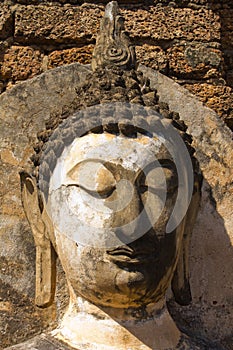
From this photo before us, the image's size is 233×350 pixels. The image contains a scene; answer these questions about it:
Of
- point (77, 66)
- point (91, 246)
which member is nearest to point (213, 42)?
point (77, 66)

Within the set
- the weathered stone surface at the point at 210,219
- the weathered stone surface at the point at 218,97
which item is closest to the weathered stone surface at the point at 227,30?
the weathered stone surface at the point at 218,97

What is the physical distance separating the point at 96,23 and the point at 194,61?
54 centimetres

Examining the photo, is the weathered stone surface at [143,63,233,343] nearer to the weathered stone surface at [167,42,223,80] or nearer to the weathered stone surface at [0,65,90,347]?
the weathered stone surface at [0,65,90,347]

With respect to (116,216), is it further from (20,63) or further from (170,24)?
(170,24)

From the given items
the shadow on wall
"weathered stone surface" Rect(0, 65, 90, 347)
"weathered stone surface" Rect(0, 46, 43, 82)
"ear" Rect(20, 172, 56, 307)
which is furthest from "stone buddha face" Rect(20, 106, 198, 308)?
"weathered stone surface" Rect(0, 46, 43, 82)

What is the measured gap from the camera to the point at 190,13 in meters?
4.69

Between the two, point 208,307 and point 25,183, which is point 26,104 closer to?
point 25,183

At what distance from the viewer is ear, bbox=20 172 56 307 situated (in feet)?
12.0

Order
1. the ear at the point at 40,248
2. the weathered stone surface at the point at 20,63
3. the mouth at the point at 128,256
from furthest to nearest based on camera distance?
1. the weathered stone surface at the point at 20,63
2. the ear at the point at 40,248
3. the mouth at the point at 128,256

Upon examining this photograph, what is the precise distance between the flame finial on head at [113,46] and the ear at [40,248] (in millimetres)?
555

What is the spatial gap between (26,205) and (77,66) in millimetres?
747

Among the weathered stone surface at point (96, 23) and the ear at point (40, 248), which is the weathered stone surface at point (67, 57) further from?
the ear at point (40, 248)

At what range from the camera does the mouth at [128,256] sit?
10.7ft

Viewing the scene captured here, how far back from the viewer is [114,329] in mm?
3375
